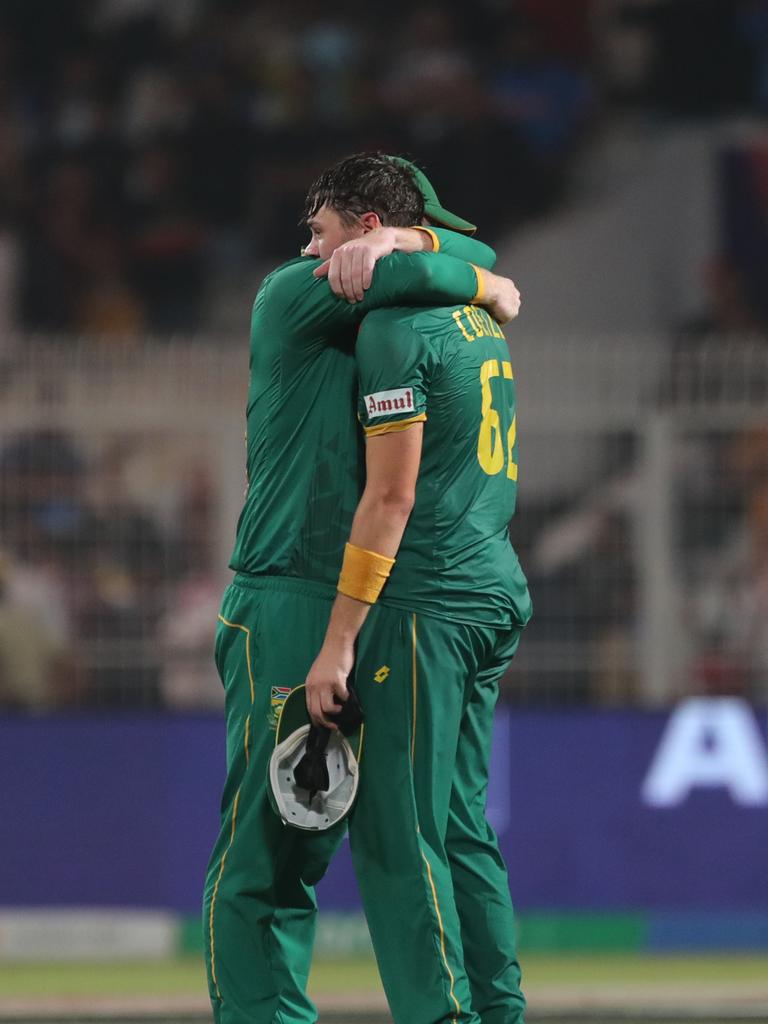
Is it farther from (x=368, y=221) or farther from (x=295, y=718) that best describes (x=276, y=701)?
(x=368, y=221)

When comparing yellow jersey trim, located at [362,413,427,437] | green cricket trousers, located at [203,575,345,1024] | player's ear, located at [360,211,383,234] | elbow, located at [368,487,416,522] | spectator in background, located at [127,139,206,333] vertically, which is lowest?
green cricket trousers, located at [203,575,345,1024]

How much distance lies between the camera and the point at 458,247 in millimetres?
3967

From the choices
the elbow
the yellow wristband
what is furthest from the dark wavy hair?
the yellow wristband

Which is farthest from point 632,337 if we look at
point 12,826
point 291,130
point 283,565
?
point 283,565

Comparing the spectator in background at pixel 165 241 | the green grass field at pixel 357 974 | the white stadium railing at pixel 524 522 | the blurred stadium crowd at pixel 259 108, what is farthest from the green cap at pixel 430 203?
the spectator in background at pixel 165 241

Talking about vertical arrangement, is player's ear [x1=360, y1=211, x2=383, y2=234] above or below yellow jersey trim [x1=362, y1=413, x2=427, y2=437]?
above

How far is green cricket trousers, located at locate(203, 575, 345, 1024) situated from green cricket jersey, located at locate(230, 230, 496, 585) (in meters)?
0.08

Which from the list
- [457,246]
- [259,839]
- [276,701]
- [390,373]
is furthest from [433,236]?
[259,839]

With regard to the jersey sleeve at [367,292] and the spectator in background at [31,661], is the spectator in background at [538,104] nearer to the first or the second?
the spectator in background at [31,661]

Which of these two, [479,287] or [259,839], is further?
[479,287]

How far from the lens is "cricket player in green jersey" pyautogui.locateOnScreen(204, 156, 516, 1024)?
3.74 metres

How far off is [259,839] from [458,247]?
1.33 metres

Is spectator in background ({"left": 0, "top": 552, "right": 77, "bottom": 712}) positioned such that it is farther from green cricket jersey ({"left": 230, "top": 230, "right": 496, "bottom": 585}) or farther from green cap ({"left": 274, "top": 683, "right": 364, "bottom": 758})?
green cap ({"left": 274, "top": 683, "right": 364, "bottom": 758})

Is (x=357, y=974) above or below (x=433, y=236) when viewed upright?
below
